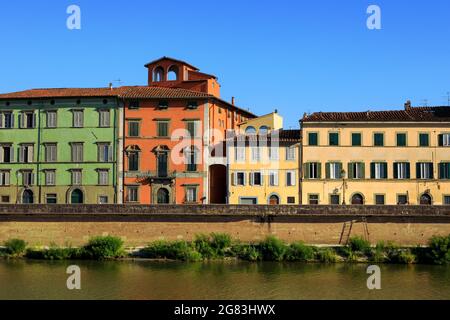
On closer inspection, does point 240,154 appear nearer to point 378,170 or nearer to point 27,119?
point 378,170

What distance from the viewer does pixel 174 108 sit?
44.3 metres

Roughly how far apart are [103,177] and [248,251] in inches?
513

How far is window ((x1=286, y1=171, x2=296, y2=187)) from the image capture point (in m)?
42.5

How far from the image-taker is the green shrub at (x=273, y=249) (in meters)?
35.1

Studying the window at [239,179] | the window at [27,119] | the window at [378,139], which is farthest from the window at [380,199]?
the window at [27,119]

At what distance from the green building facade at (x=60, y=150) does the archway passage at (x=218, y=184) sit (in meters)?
6.00

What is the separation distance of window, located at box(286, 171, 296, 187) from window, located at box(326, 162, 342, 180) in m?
2.03

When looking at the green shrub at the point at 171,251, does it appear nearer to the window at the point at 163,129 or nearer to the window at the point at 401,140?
the window at the point at 163,129

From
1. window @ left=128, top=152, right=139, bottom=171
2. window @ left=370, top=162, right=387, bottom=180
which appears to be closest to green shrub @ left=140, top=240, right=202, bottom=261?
window @ left=128, top=152, right=139, bottom=171

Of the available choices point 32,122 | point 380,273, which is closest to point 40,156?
point 32,122

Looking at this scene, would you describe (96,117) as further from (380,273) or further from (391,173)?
(380,273)

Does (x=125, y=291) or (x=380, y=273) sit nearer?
(x=125, y=291)

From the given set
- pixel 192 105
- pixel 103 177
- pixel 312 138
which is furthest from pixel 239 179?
pixel 103 177
